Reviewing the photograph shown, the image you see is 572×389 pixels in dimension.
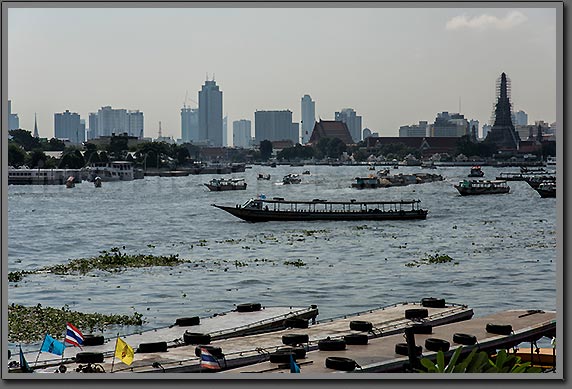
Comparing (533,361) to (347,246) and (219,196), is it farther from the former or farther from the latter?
(219,196)

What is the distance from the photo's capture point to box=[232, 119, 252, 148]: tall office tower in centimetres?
857

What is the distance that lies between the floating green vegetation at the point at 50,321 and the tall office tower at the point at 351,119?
3.03 m

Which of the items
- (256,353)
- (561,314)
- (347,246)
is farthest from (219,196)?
(561,314)

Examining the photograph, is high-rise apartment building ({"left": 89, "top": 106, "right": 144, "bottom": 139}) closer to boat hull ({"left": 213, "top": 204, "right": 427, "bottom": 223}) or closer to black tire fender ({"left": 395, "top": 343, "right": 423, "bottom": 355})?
black tire fender ({"left": 395, "top": 343, "right": 423, "bottom": 355})

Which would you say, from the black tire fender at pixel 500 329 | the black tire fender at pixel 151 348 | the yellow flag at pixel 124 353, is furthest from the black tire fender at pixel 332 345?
the yellow flag at pixel 124 353

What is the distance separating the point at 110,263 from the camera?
15.2 meters

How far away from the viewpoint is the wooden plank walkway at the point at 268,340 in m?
6.43

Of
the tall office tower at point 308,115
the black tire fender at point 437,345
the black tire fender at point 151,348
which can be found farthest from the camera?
the tall office tower at point 308,115

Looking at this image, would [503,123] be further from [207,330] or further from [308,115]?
[207,330]

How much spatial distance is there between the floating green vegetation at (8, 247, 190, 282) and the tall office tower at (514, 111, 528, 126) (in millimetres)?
7669

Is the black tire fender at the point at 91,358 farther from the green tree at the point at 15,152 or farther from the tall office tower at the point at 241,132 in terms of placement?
the green tree at the point at 15,152

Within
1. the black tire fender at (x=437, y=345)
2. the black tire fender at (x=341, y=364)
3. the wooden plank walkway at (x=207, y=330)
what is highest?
the black tire fender at (x=341, y=364)

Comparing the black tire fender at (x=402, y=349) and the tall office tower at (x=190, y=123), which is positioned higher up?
the tall office tower at (x=190, y=123)

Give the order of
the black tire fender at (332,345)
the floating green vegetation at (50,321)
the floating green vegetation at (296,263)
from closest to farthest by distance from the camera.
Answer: the black tire fender at (332,345) → the floating green vegetation at (50,321) → the floating green vegetation at (296,263)
